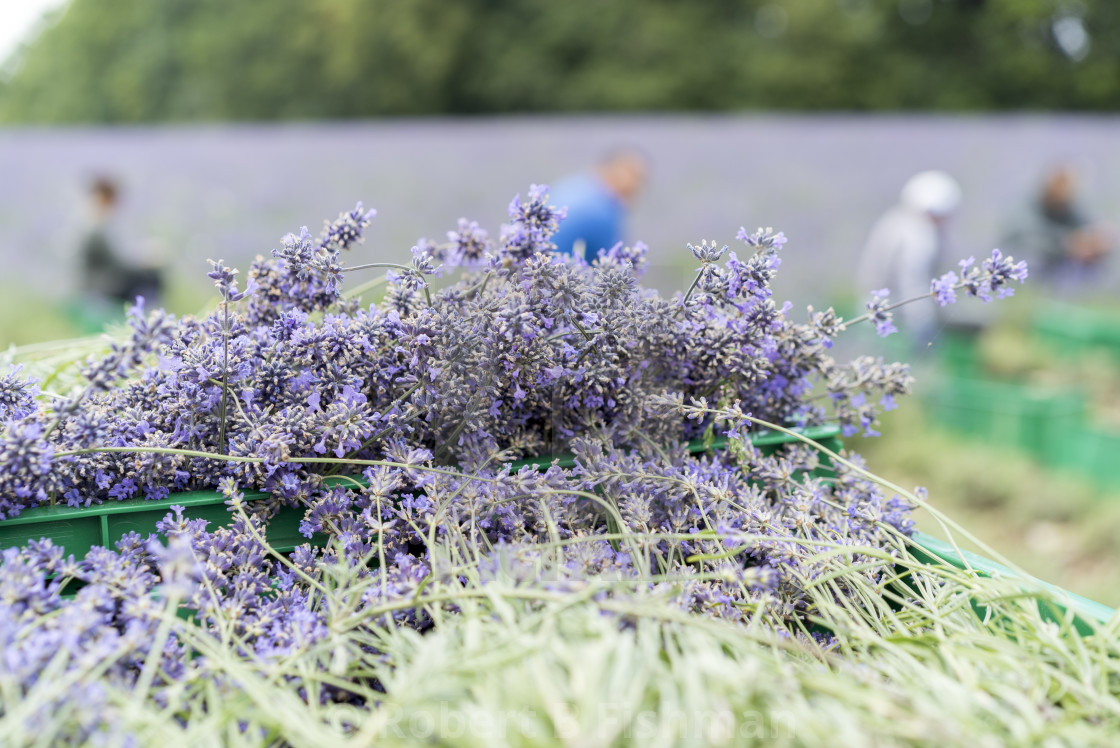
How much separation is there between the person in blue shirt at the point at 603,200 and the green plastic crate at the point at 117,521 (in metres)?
3.06

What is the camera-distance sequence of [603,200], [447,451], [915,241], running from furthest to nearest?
[915,241], [603,200], [447,451]

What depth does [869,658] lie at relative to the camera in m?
0.99

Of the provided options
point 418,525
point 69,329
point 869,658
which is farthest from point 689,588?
point 69,329

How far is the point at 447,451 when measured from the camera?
127cm

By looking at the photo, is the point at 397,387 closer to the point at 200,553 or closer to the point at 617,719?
the point at 200,553

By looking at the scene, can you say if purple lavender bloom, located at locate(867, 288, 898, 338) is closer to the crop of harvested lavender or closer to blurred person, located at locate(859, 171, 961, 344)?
the crop of harvested lavender

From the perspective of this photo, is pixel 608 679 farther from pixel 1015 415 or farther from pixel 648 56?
pixel 648 56

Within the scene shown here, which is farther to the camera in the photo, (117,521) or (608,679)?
(117,521)

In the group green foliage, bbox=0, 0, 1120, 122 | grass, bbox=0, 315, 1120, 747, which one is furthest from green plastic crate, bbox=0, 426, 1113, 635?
green foliage, bbox=0, 0, 1120, 122

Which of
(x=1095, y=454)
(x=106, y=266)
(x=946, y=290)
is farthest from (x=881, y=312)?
(x=106, y=266)

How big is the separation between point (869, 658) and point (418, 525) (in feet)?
1.94

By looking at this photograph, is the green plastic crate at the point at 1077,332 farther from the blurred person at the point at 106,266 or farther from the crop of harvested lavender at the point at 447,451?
the blurred person at the point at 106,266

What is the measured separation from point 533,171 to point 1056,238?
663cm

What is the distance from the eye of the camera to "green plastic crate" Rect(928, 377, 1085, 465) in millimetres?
5145
